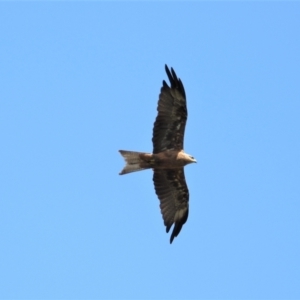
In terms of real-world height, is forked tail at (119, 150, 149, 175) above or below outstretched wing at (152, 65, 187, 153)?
below

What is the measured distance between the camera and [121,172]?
20062 millimetres

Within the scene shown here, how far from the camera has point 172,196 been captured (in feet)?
69.8

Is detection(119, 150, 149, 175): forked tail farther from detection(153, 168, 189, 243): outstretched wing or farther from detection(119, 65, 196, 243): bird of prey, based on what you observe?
detection(153, 168, 189, 243): outstretched wing

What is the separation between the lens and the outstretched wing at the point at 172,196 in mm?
21062

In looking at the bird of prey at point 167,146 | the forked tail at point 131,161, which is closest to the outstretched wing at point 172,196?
the bird of prey at point 167,146

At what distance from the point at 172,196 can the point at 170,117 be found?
5.86ft

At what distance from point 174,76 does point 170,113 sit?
68 centimetres

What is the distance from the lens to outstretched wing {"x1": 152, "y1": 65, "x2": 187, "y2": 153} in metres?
20.1

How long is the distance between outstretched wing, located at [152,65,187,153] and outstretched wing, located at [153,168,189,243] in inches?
30.0

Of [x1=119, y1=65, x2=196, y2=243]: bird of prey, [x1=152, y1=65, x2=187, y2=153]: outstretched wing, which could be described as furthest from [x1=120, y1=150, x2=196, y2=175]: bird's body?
[x1=152, y1=65, x2=187, y2=153]: outstretched wing

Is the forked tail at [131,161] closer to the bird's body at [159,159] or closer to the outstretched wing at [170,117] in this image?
the bird's body at [159,159]

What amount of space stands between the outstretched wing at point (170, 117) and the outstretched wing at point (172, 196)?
30.0 inches

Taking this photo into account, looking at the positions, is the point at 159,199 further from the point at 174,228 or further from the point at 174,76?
the point at 174,76

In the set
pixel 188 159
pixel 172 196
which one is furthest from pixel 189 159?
pixel 172 196
